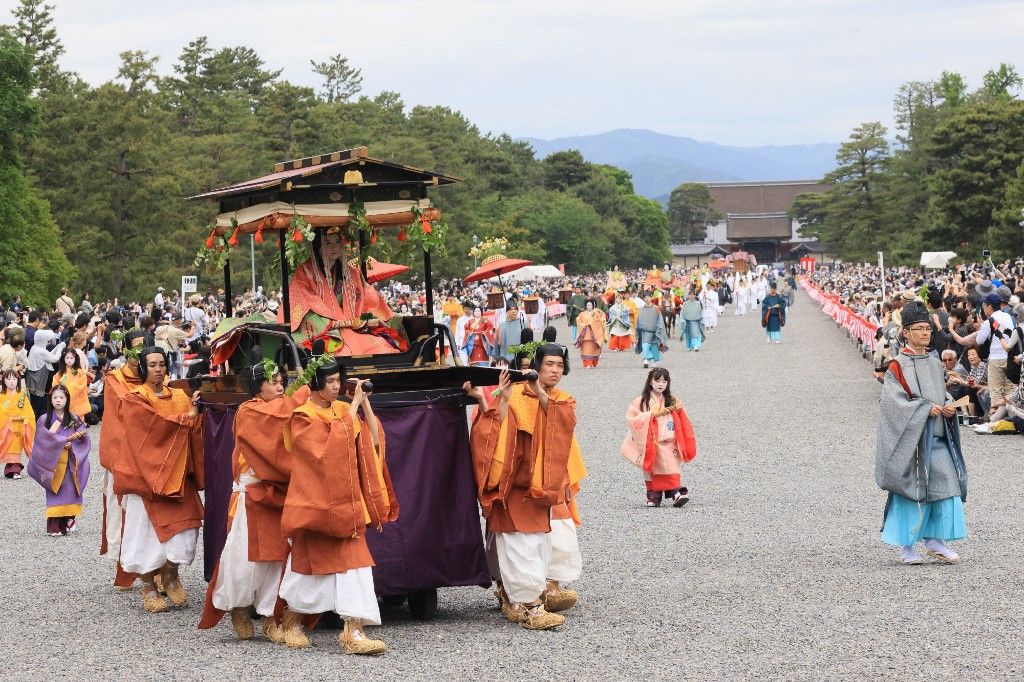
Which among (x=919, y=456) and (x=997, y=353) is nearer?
(x=919, y=456)

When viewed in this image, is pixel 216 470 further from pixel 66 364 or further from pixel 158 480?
pixel 66 364

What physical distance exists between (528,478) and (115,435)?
8.93 ft

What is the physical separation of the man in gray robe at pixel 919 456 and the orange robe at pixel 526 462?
234cm

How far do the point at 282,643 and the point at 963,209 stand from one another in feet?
180

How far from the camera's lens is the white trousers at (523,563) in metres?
7.81

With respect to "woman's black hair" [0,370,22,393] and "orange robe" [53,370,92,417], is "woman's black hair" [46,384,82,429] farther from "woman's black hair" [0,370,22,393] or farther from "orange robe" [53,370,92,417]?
"woman's black hair" [0,370,22,393]

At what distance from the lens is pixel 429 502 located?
8117 mm

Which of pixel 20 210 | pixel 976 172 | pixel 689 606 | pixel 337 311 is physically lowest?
pixel 689 606

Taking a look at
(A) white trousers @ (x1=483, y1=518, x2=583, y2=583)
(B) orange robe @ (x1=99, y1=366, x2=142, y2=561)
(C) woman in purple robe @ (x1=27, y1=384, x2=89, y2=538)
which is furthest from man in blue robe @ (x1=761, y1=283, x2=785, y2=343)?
(A) white trousers @ (x1=483, y1=518, x2=583, y2=583)

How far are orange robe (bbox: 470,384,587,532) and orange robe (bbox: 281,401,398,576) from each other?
771 millimetres

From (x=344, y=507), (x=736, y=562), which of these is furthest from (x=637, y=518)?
(x=344, y=507)

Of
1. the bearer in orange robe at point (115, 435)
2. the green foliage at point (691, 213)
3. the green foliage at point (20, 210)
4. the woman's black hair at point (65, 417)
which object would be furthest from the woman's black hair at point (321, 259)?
the green foliage at point (691, 213)

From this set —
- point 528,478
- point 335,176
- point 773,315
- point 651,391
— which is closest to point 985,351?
point 651,391

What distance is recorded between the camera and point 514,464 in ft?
25.8
